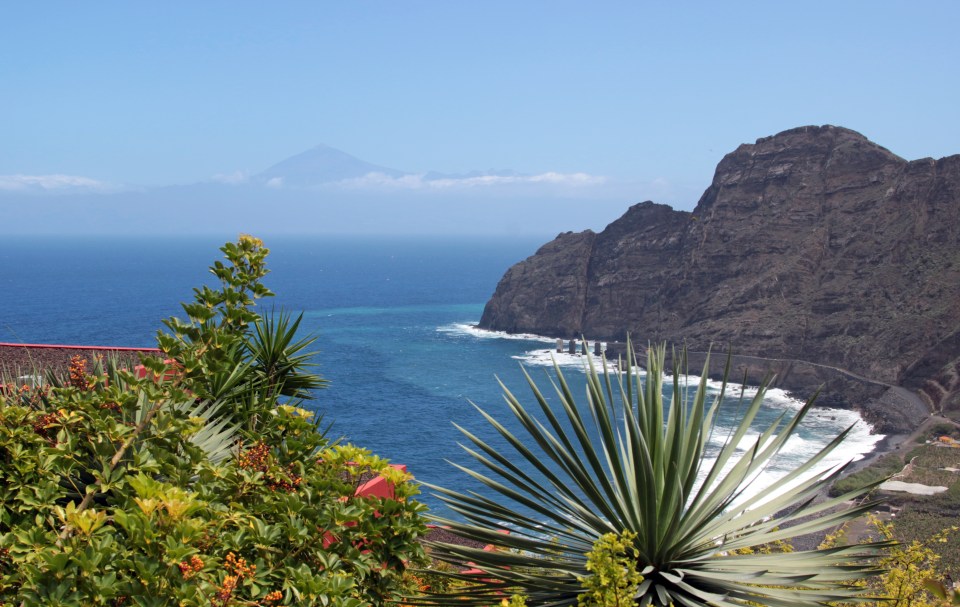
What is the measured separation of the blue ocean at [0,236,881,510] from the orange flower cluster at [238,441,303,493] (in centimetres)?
238

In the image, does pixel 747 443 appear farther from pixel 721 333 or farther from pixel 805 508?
pixel 805 508

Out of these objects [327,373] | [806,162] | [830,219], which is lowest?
[327,373]

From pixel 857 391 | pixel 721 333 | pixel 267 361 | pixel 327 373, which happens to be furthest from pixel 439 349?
pixel 267 361

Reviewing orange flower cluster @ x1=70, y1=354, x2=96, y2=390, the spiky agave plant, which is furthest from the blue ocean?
orange flower cluster @ x1=70, y1=354, x2=96, y2=390

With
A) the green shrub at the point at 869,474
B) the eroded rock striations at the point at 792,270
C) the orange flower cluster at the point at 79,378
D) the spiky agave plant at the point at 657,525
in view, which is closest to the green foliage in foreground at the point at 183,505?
the orange flower cluster at the point at 79,378

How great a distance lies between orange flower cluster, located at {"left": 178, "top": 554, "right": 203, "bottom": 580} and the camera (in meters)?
4.12

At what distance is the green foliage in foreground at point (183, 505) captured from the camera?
4117 millimetres

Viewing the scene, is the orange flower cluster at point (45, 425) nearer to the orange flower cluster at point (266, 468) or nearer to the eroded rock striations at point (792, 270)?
the orange flower cluster at point (266, 468)

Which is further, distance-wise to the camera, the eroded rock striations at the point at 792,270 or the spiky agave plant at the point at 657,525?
the eroded rock striations at the point at 792,270

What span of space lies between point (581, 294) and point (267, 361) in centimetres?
9547

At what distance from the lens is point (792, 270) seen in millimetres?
85562

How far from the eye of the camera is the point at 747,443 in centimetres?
5334

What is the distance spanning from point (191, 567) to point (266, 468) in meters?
1.60

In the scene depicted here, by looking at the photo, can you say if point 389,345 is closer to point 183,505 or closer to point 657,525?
point 657,525
